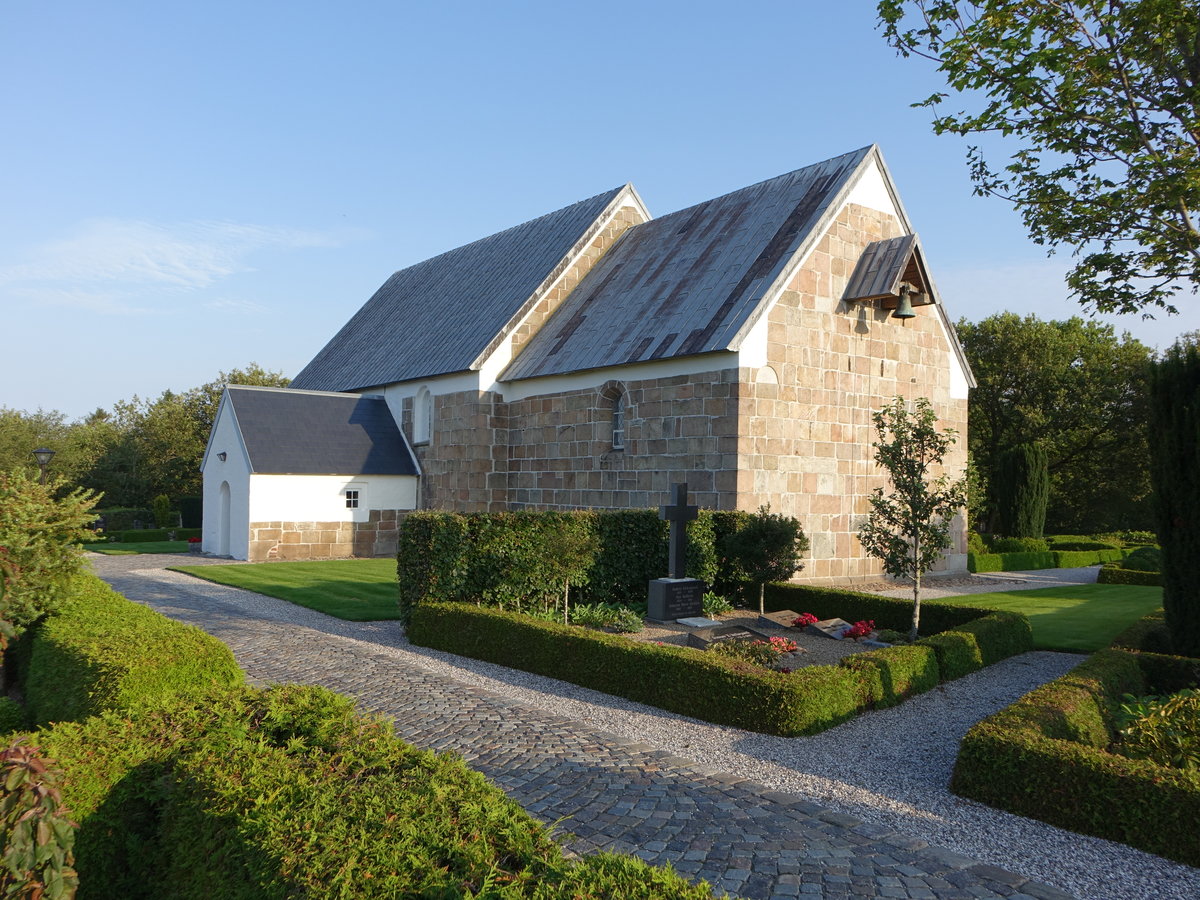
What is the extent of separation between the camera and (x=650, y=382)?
16625 mm

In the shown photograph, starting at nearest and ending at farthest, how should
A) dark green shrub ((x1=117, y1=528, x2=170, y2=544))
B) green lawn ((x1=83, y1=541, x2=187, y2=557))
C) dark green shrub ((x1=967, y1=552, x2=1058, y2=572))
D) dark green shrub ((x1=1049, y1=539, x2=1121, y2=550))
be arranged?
dark green shrub ((x1=967, y1=552, x2=1058, y2=572)) < green lawn ((x1=83, y1=541, x2=187, y2=557)) < dark green shrub ((x1=1049, y1=539, x2=1121, y2=550)) < dark green shrub ((x1=117, y1=528, x2=170, y2=544))

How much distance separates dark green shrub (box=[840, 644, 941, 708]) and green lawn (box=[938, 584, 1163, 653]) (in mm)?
3191

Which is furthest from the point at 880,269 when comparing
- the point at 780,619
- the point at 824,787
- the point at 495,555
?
the point at 824,787

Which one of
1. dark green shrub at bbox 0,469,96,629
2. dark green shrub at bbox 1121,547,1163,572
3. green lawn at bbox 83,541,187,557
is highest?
dark green shrub at bbox 0,469,96,629

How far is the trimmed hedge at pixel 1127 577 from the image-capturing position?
1856 centimetres

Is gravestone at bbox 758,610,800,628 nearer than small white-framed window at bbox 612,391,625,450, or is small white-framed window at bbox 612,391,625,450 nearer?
gravestone at bbox 758,610,800,628

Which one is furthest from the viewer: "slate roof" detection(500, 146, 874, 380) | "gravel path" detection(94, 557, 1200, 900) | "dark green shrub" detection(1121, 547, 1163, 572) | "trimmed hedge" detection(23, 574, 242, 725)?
"dark green shrub" detection(1121, 547, 1163, 572)

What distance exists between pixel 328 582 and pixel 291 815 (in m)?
13.8

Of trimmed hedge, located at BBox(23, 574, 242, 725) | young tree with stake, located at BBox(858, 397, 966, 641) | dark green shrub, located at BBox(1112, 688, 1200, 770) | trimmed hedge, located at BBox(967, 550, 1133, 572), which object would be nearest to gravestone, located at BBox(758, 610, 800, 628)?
young tree with stake, located at BBox(858, 397, 966, 641)

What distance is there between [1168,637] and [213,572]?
1687 cm

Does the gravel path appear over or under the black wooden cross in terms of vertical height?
under

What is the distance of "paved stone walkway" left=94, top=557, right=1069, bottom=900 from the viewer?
4332 millimetres

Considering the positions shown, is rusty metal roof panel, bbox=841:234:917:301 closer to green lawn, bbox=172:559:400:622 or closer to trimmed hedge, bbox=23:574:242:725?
green lawn, bbox=172:559:400:622

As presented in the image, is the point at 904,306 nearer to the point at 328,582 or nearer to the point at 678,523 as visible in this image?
the point at 678,523
